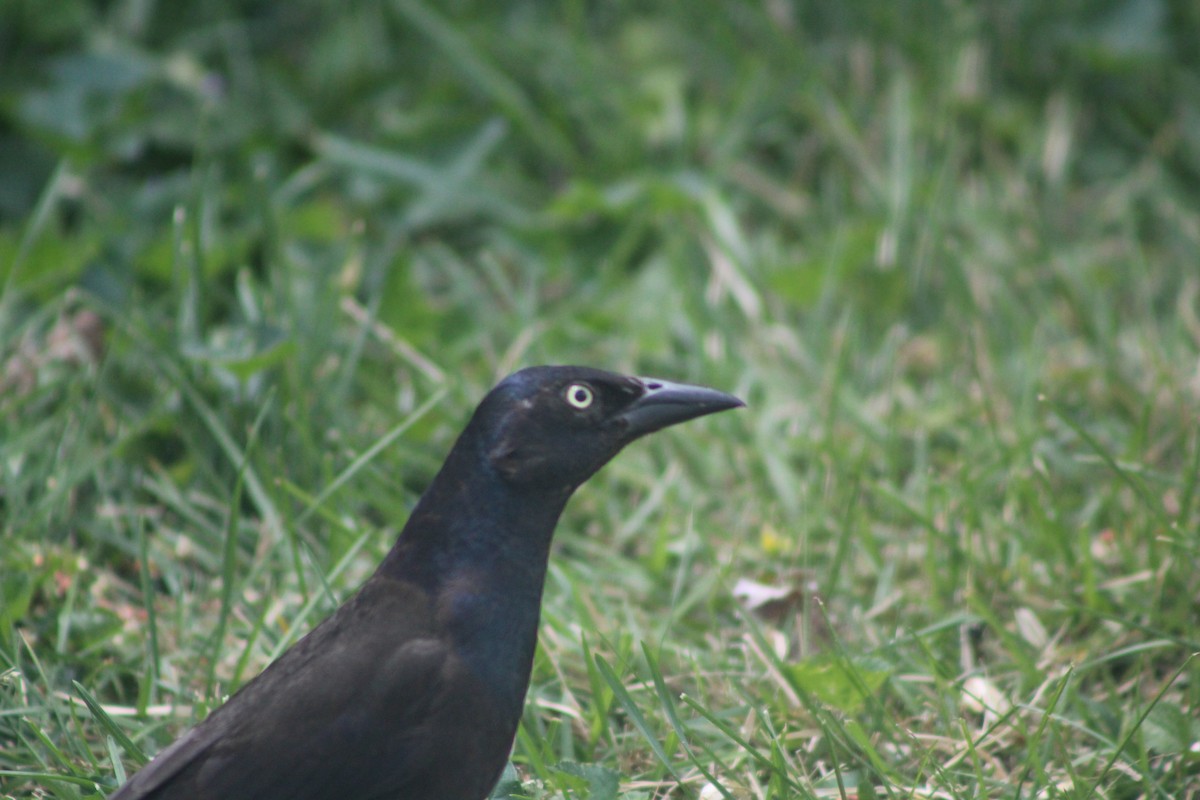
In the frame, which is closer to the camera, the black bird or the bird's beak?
the black bird

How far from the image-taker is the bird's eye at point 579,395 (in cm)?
274

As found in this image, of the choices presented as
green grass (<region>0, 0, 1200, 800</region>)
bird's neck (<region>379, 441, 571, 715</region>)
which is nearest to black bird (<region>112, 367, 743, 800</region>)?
bird's neck (<region>379, 441, 571, 715</region>)

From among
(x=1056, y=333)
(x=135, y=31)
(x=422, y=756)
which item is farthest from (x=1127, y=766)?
(x=135, y=31)

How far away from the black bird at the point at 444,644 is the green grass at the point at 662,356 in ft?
0.99

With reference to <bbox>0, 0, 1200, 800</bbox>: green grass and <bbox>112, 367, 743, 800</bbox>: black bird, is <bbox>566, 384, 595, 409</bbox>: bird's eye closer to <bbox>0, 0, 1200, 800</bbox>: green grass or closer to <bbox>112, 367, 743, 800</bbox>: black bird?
<bbox>112, 367, 743, 800</bbox>: black bird

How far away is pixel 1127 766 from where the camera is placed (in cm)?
282

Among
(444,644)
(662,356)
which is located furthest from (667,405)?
(662,356)

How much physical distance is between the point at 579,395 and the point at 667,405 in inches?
7.6

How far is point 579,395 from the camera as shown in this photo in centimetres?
275

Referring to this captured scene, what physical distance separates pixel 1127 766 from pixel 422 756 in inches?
55.6

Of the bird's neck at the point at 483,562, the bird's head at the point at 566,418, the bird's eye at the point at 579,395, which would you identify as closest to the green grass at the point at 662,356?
the bird's neck at the point at 483,562

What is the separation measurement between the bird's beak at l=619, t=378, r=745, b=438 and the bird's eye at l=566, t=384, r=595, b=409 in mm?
85

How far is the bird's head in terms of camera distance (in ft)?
8.84

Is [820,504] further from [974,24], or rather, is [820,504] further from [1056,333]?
[974,24]
